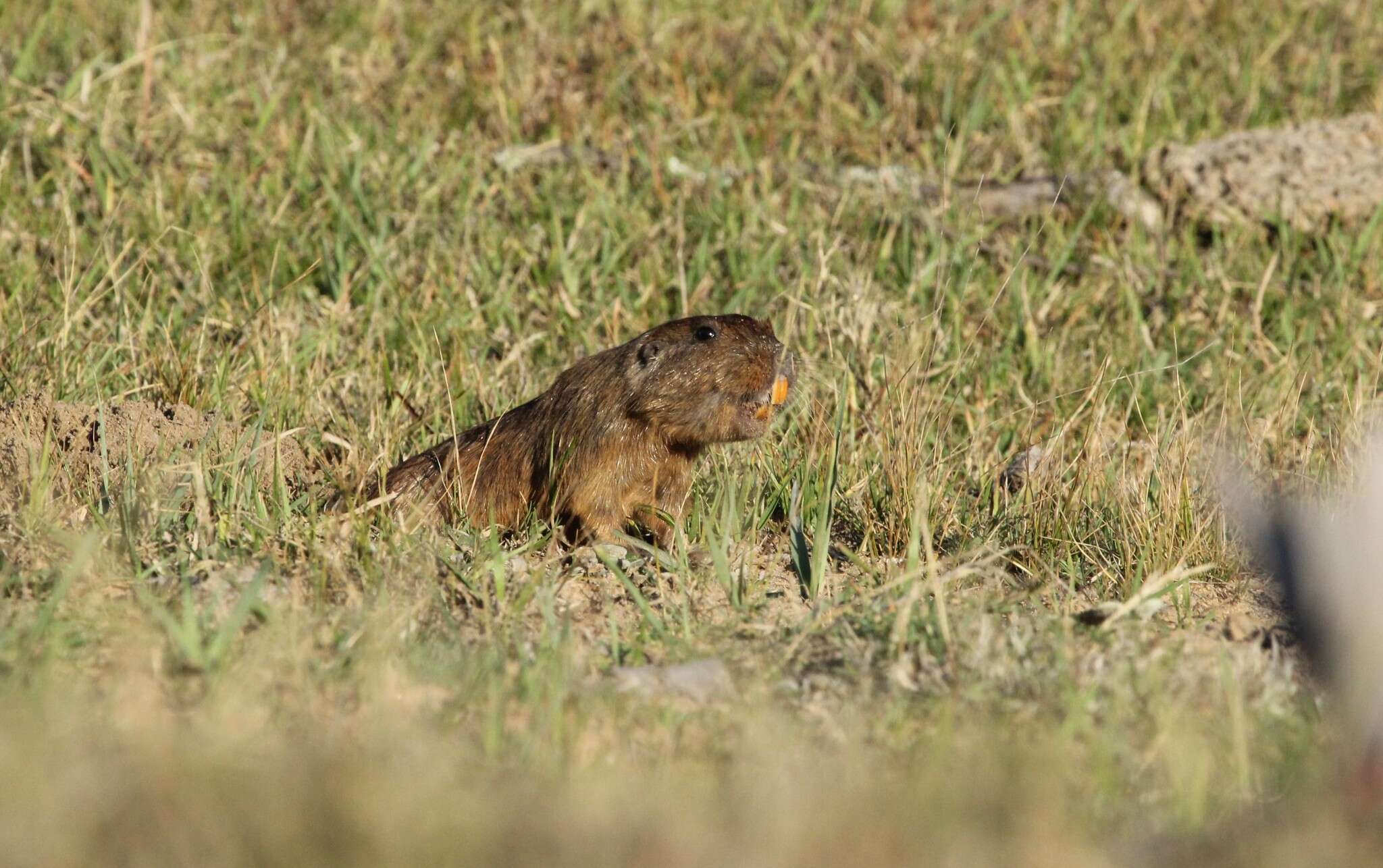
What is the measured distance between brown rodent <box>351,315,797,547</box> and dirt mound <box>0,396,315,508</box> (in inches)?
12.6

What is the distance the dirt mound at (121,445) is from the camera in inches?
141

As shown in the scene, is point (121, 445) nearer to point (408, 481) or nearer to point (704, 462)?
point (408, 481)

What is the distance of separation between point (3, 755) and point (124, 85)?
479 cm

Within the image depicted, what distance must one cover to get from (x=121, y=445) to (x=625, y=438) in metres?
1.21

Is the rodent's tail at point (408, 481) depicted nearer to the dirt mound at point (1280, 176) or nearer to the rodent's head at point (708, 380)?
the rodent's head at point (708, 380)

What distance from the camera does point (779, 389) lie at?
152 inches

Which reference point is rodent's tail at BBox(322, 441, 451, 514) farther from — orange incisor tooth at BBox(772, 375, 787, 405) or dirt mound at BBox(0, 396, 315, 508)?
orange incisor tooth at BBox(772, 375, 787, 405)

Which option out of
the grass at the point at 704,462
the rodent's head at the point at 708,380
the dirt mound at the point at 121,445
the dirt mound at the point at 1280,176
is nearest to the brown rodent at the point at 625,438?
the rodent's head at the point at 708,380

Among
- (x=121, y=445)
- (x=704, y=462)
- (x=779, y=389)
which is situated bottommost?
(x=704, y=462)

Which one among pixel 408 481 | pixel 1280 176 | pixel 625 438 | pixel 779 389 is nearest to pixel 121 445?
pixel 408 481

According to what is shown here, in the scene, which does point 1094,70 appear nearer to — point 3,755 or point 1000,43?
point 1000,43

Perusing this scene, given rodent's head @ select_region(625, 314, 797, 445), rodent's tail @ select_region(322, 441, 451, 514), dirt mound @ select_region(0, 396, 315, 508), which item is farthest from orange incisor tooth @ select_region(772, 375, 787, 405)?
dirt mound @ select_region(0, 396, 315, 508)

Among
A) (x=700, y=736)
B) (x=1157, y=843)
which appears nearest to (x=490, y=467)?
(x=700, y=736)

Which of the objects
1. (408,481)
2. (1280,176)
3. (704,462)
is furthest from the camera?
(1280,176)
